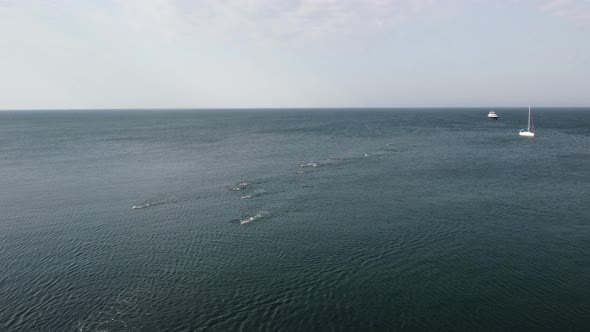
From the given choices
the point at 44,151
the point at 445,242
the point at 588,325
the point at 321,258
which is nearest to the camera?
the point at 588,325

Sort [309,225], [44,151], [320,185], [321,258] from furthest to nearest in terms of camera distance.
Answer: [44,151] → [320,185] → [309,225] → [321,258]

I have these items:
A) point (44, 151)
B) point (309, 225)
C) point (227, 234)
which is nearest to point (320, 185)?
point (309, 225)

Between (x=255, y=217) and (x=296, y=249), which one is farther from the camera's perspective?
(x=255, y=217)

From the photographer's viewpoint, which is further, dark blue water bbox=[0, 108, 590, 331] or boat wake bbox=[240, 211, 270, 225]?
boat wake bbox=[240, 211, 270, 225]

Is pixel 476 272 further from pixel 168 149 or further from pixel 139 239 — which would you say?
pixel 168 149

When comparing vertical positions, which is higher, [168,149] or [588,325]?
[168,149]

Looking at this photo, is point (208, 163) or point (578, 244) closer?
point (578, 244)

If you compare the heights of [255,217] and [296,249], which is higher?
[255,217]

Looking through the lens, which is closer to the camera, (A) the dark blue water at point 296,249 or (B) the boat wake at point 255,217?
(A) the dark blue water at point 296,249
